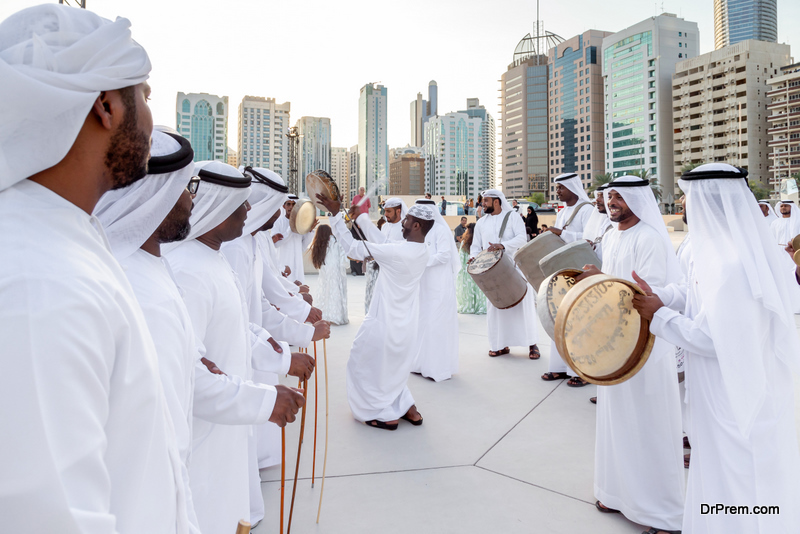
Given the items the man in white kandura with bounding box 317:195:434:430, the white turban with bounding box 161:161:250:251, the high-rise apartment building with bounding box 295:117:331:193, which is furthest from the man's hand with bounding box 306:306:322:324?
the high-rise apartment building with bounding box 295:117:331:193

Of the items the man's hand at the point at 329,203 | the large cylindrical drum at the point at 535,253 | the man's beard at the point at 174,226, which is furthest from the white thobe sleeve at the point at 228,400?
the large cylindrical drum at the point at 535,253

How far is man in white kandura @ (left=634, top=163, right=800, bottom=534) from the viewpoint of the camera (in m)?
2.06

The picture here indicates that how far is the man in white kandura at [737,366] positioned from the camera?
206 cm

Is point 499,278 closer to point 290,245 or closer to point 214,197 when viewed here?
point 290,245

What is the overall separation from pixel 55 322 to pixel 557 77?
12500cm

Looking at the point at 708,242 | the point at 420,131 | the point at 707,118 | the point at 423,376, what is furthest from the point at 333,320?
the point at 420,131

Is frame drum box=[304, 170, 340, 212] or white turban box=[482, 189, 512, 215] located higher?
white turban box=[482, 189, 512, 215]

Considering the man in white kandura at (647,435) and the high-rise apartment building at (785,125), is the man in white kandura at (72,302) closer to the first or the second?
the man in white kandura at (647,435)

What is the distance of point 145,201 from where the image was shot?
1.38m

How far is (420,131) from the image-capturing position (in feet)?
589

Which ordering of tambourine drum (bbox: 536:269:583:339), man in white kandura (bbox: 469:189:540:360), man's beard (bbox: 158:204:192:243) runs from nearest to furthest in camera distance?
man's beard (bbox: 158:204:192:243), tambourine drum (bbox: 536:269:583:339), man in white kandura (bbox: 469:189:540:360)

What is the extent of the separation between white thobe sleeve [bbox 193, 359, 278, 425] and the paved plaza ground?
1411 mm

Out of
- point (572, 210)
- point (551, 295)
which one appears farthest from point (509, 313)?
point (551, 295)

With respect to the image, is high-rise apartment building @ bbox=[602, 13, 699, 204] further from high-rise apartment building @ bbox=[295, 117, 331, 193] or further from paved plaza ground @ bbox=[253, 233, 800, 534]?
paved plaza ground @ bbox=[253, 233, 800, 534]
